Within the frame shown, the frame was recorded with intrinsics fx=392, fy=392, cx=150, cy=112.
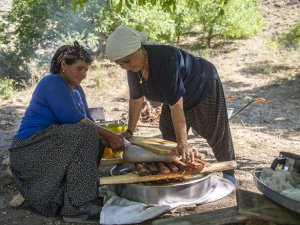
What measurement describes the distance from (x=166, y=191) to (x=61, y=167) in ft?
2.90

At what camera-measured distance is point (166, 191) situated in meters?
3.26

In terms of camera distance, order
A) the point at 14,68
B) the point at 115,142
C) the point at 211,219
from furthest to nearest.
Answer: the point at 14,68 → the point at 115,142 → the point at 211,219

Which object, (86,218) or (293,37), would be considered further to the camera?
(293,37)

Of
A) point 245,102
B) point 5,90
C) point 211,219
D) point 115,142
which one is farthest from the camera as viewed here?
point 245,102

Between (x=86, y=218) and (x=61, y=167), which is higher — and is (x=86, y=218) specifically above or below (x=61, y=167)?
below

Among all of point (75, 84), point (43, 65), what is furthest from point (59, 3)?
point (75, 84)

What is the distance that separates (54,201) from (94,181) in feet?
1.21

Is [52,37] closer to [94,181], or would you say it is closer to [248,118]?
[248,118]

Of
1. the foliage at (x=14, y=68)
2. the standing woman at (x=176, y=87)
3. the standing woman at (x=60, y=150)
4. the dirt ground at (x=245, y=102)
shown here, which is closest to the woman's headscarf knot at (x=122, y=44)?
the standing woman at (x=176, y=87)

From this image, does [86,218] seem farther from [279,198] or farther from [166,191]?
[279,198]

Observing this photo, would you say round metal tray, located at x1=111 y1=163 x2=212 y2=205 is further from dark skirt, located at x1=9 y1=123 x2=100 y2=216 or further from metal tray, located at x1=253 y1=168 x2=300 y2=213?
metal tray, located at x1=253 y1=168 x2=300 y2=213

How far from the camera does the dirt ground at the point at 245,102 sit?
395 centimetres

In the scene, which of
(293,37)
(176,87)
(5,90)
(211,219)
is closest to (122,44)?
(176,87)

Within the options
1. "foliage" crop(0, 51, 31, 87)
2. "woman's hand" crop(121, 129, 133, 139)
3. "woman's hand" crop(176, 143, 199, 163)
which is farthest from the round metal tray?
"foliage" crop(0, 51, 31, 87)
